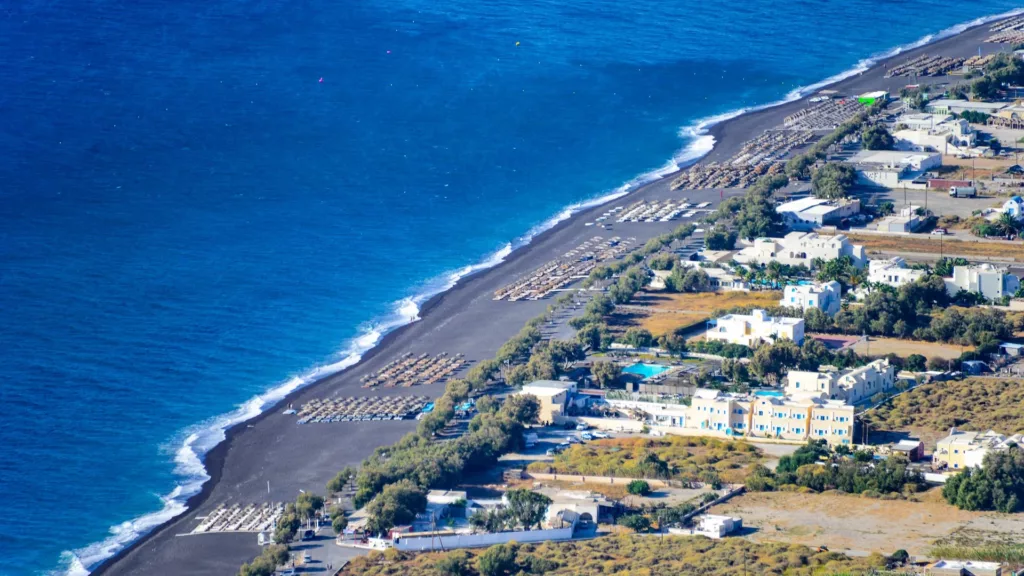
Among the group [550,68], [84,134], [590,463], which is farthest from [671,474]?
Result: [550,68]

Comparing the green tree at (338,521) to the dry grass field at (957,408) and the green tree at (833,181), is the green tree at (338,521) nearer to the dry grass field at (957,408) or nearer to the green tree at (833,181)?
the dry grass field at (957,408)

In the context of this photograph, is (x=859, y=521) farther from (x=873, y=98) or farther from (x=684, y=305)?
(x=873, y=98)

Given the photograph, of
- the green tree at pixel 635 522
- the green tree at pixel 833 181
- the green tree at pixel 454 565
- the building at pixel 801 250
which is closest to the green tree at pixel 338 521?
the green tree at pixel 454 565

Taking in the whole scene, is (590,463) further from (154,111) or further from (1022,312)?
(154,111)

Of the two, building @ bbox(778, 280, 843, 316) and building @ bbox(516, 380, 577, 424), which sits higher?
building @ bbox(778, 280, 843, 316)

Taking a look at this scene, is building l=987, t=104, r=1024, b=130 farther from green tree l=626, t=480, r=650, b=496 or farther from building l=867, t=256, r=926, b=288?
green tree l=626, t=480, r=650, b=496

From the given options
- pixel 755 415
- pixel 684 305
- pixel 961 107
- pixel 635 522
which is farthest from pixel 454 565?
pixel 961 107

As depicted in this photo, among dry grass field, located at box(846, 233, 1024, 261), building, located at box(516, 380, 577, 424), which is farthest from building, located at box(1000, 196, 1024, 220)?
building, located at box(516, 380, 577, 424)
